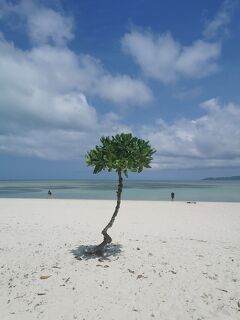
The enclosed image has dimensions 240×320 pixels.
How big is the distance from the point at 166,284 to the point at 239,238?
32.8 feet

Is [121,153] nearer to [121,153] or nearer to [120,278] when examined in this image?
[121,153]

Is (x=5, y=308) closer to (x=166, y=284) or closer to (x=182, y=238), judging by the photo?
(x=166, y=284)

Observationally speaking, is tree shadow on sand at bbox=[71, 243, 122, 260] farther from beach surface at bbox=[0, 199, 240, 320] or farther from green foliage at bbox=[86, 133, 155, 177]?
green foliage at bbox=[86, 133, 155, 177]

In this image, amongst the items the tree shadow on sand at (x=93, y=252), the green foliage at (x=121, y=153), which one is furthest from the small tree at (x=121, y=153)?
the tree shadow on sand at (x=93, y=252)

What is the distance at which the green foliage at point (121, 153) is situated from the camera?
12.4 meters

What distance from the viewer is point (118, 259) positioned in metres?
13.2

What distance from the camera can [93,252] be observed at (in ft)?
45.0

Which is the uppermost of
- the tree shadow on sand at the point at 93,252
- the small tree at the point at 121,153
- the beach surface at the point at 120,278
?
the small tree at the point at 121,153

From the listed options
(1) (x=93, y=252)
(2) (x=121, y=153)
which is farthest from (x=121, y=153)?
(1) (x=93, y=252)

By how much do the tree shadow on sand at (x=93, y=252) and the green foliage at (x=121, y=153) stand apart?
4.08 meters

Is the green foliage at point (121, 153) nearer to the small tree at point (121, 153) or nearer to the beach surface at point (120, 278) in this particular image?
the small tree at point (121, 153)

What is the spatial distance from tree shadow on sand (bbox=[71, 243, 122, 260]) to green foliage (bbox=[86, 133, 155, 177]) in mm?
4084

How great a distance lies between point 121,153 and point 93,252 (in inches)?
196

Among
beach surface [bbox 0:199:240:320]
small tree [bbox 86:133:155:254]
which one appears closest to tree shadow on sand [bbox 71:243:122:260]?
beach surface [bbox 0:199:240:320]
